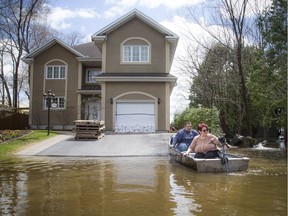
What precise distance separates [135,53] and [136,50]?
0.24 metres

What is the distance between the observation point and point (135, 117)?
85.0 ft

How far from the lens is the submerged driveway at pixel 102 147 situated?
16453mm

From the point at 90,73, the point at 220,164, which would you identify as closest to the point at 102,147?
the point at 220,164

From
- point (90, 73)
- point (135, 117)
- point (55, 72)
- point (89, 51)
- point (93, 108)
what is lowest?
point (135, 117)

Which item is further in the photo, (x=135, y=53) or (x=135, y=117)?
(x=135, y=53)

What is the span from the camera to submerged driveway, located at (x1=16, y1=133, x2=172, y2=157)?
648 inches

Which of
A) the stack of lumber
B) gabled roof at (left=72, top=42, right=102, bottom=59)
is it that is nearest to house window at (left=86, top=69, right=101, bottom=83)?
gabled roof at (left=72, top=42, right=102, bottom=59)

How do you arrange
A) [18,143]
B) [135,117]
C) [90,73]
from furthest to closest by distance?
[90,73] < [135,117] < [18,143]

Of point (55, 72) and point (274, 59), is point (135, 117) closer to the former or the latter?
point (55, 72)

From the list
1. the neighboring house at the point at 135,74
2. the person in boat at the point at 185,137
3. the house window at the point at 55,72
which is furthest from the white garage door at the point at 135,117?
the person in boat at the point at 185,137

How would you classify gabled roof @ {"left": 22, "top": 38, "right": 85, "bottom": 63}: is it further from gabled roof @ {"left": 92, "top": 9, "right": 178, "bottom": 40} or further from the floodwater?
the floodwater

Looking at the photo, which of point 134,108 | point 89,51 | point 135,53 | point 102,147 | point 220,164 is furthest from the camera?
point 89,51

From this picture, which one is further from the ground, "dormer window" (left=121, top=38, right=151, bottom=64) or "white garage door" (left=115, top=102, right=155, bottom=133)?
"dormer window" (left=121, top=38, right=151, bottom=64)

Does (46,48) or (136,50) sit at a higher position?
(46,48)
